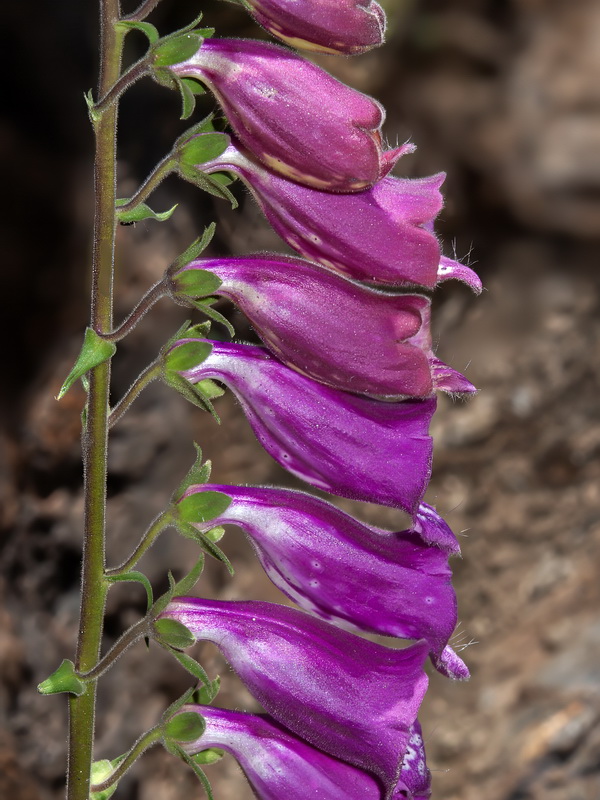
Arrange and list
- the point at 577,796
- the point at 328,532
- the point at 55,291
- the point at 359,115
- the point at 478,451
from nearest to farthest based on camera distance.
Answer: the point at 359,115 < the point at 328,532 < the point at 55,291 < the point at 478,451 < the point at 577,796

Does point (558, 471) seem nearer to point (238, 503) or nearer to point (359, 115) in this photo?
Result: point (238, 503)

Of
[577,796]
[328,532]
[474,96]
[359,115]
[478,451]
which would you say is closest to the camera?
[359,115]

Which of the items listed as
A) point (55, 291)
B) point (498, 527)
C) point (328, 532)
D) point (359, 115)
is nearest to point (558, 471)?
point (498, 527)

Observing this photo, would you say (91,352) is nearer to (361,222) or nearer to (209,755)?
(361,222)

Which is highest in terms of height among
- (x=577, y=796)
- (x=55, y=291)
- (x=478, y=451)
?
(x=55, y=291)

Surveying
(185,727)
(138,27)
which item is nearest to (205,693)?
(185,727)

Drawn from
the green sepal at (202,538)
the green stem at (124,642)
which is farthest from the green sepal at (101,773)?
the green sepal at (202,538)

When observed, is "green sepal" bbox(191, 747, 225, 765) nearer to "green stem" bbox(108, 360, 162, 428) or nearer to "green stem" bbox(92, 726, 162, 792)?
"green stem" bbox(92, 726, 162, 792)
